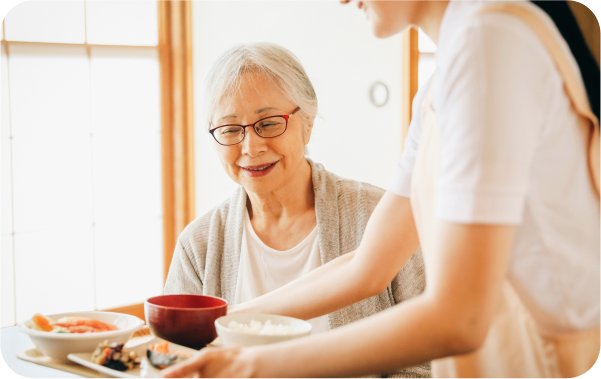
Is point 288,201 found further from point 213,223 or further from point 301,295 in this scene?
Answer: point 301,295

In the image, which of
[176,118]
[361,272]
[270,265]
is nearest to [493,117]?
[361,272]

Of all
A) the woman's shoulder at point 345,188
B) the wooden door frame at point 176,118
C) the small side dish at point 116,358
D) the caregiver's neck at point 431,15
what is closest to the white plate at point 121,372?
the small side dish at point 116,358

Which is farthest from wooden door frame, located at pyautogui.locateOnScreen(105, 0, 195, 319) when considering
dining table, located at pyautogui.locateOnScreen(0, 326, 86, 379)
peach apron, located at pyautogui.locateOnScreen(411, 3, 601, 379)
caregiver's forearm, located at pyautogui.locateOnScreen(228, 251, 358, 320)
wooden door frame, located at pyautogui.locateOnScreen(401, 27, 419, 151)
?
peach apron, located at pyautogui.locateOnScreen(411, 3, 601, 379)

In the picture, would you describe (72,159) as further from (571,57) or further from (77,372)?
(571,57)

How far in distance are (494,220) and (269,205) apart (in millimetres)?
1304

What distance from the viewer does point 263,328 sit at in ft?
3.51

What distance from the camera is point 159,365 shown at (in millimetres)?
946

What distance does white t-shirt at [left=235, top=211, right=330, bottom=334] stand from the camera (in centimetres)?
177

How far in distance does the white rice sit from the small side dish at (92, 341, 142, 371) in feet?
0.61

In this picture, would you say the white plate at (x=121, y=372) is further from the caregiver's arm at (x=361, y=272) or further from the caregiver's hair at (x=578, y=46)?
the caregiver's hair at (x=578, y=46)

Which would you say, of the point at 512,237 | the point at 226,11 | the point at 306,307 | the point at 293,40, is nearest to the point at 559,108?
the point at 512,237

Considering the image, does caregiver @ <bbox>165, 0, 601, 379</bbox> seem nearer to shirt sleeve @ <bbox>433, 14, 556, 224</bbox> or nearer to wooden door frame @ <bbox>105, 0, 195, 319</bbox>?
shirt sleeve @ <bbox>433, 14, 556, 224</bbox>

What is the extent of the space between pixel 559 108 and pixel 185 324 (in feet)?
2.60

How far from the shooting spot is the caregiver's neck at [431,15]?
778mm
